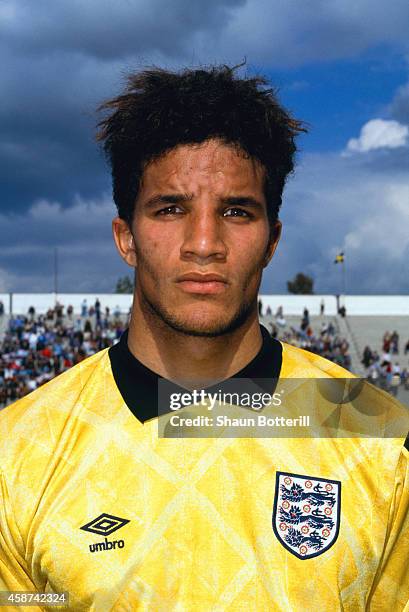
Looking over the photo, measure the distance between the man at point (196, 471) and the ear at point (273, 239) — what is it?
1.4 inches

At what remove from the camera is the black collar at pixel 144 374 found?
99.5 inches

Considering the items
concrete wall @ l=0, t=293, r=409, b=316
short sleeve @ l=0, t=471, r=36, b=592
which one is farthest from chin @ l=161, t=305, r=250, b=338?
concrete wall @ l=0, t=293, r=409, b=316

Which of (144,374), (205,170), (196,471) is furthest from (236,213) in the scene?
(196,471)

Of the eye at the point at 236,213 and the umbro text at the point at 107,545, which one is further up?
the eye at the point at 236,213

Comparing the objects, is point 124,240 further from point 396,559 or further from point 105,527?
point 396,559

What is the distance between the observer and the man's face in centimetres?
232

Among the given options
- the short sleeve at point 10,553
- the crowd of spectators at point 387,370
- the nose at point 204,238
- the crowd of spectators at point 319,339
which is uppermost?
the nose at point 204,238

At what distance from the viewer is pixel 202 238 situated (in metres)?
2.29

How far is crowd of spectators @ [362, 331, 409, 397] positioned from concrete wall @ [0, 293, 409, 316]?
962 cm

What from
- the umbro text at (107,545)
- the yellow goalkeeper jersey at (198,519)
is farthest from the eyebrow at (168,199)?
the umbro text at (107,545)

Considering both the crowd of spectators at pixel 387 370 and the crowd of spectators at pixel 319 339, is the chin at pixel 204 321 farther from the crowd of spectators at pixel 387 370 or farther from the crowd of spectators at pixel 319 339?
the crowd of spectators at pixel 319 339

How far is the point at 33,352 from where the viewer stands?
94.0 ft

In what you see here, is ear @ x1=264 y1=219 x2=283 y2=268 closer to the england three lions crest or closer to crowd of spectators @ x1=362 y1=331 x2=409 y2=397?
the england three lions crest

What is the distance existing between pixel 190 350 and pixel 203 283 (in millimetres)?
287
